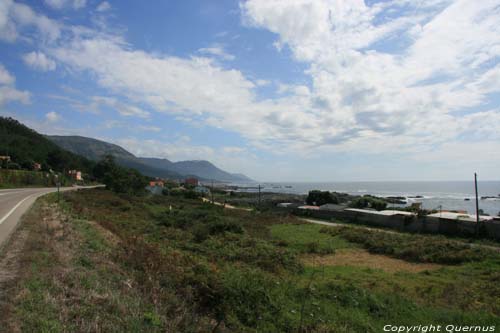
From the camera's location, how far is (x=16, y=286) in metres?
5.60

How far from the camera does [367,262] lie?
53.8 ft

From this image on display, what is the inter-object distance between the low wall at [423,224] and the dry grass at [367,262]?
38.0ft

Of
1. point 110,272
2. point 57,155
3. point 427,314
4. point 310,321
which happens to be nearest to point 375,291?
point 427,314

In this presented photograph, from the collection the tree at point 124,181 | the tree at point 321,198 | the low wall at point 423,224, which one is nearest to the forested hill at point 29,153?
the tree at point 124,181

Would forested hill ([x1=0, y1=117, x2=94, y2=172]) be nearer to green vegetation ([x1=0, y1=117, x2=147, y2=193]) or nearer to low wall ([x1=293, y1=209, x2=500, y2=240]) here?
green vegetation ([x1=0, y1=117, x2=147, y2=193])

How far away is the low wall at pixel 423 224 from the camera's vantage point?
23.9 meters

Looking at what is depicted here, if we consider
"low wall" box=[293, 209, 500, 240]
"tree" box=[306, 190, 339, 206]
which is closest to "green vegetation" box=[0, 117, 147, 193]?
"low wall" box=[293, 209, 500, 240]

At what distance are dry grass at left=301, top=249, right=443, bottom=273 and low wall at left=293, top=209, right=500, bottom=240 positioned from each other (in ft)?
38.0

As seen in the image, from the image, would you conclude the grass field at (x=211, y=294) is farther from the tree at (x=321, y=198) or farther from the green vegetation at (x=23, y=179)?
the tree at (x=321, y=198)

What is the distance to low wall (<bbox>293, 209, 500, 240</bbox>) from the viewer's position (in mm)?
23922

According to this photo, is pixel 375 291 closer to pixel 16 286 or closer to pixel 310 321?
pixel 310 321

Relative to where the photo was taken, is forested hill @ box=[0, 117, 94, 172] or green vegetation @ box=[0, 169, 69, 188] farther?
forested hill @ box=[0, 117, 94, 172]

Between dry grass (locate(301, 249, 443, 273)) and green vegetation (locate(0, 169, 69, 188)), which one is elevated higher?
green vegetation (locate(0, 169, 69, 188))

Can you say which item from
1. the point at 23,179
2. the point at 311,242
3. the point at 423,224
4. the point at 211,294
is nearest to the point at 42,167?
the point at 23,179
